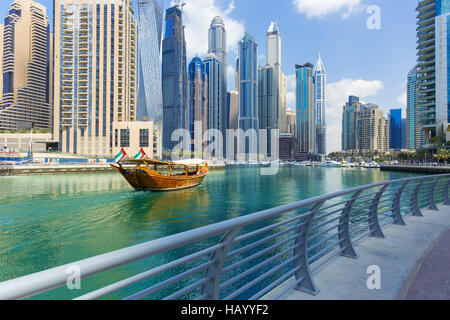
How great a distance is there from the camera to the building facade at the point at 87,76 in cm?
7850

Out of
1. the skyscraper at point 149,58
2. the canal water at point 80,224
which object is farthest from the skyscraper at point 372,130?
the canal water at point 80,224

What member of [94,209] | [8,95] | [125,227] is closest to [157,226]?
[125,227]

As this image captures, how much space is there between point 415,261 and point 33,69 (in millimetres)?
183653

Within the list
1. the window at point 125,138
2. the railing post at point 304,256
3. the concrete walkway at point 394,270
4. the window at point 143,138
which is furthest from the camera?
the window at point 125,138

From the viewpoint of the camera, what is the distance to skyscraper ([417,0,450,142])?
74062 mm

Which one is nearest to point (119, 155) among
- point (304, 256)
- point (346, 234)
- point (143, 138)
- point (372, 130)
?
point (346, 234)

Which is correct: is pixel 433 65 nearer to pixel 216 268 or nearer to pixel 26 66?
pixel 216 268

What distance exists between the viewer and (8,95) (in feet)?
436

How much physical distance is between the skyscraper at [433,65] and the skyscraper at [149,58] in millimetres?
116504

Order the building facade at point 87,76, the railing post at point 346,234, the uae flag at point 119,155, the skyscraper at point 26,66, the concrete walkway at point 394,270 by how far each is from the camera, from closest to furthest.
Result: the concrete walkway at point 394,270 → the railing post at point 346,234 → the uae flag at point 119,155 → the building facade at point 87,76 → the skyscraper at point 26,66

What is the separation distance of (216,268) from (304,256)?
1441mm

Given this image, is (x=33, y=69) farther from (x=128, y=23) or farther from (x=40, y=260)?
(x=40, y=260)

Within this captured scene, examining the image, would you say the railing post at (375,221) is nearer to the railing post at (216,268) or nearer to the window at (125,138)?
the railing post at (216,268)

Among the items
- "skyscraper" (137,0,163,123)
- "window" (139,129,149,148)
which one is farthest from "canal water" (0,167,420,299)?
"skyscraper" (137,0,163,123)
